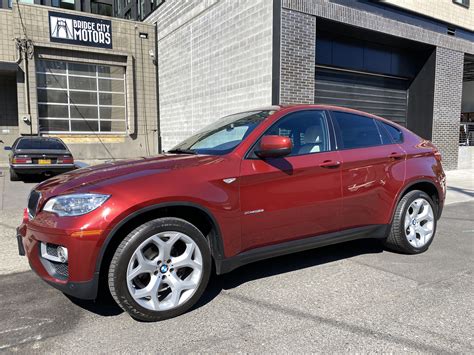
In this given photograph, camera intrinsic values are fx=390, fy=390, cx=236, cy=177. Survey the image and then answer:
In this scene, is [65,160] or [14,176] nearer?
[14,176]

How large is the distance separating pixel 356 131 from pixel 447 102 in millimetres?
12030

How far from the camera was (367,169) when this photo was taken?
163 inches

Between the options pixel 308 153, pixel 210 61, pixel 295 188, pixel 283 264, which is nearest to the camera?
pixel 295 188

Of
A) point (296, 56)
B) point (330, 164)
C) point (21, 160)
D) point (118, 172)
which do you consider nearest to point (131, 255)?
point (118, 172)

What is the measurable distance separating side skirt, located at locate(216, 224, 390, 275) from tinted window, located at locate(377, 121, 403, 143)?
3.42 ft

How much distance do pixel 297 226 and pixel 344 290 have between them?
2.41ft

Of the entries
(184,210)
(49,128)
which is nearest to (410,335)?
(184,210)

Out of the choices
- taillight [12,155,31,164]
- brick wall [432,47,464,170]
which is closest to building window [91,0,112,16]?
→ taillight [12,155,31,164]

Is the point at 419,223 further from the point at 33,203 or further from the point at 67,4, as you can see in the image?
the point at 67,4

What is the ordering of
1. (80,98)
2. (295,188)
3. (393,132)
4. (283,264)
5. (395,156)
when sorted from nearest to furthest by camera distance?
(295,188) → (283,264) → (395,156) → (393,132) → (80,98)

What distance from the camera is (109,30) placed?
19.0m

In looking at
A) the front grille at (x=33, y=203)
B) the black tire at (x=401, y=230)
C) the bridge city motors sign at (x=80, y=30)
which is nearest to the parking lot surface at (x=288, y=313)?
the black tire at (x=401, y=230)

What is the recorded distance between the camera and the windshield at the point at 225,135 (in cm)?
363

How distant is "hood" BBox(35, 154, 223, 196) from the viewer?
3.01m
